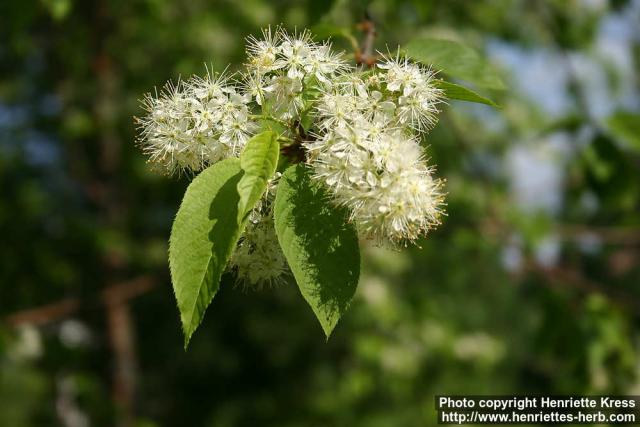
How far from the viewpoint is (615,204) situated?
10.8ft

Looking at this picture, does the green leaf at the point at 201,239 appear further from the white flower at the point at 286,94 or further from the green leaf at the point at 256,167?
the white flower at the point at 286,94

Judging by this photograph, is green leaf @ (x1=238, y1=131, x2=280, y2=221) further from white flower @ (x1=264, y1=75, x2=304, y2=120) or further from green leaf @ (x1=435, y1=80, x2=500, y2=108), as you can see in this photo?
green leaf @ (x1=435, y1=80, x2=500, y2=108)

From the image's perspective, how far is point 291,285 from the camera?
7273mm

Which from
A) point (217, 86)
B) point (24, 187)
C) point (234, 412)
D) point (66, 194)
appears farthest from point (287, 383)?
point (217, 86)

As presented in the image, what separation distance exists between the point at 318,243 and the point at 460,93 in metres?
0.46

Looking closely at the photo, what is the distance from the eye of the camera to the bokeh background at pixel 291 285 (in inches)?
132

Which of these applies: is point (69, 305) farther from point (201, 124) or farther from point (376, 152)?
point (376, 152)

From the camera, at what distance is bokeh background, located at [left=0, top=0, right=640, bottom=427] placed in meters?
3.36

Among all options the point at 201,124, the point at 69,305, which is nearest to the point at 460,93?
the point at 201,124

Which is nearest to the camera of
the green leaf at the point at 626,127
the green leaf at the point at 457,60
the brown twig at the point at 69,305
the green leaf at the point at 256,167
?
the green leaf at the point at 256,167

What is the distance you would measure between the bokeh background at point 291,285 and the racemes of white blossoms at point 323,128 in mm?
804

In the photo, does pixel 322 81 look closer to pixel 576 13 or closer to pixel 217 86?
pixel 217 86

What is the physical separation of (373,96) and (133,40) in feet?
18.1

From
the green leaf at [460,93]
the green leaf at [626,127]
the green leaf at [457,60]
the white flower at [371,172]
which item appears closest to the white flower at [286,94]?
the white flower at [371,172]
